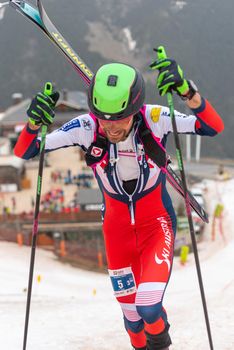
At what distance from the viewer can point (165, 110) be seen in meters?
5.01

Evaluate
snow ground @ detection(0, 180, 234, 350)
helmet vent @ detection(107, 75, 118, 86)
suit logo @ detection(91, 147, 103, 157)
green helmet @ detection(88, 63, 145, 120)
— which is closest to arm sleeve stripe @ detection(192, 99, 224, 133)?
green helmet @ detection(88, 63, 145, 120)

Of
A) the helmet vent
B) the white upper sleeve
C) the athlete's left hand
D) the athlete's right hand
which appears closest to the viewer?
the athlete's left hand

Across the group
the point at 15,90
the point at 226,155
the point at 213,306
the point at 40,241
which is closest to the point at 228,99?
the point at 226,155

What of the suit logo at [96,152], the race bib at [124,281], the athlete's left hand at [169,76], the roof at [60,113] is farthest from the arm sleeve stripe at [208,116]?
the roof at [60,113]

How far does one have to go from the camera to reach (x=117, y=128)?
Answer: 4605mm

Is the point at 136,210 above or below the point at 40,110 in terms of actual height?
below

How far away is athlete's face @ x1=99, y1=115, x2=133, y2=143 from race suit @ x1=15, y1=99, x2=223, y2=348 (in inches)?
4.5

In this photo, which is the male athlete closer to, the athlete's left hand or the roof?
the athlete's left hand

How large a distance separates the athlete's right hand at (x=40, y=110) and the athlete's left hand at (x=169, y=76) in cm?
114

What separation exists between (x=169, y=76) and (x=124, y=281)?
7.50 ft

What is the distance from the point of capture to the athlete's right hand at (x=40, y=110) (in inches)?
189

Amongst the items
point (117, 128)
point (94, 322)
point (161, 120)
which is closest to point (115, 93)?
point (117, 128)

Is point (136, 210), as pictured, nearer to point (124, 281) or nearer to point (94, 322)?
point (124, 281)

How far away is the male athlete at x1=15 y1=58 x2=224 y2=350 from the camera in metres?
4.42
